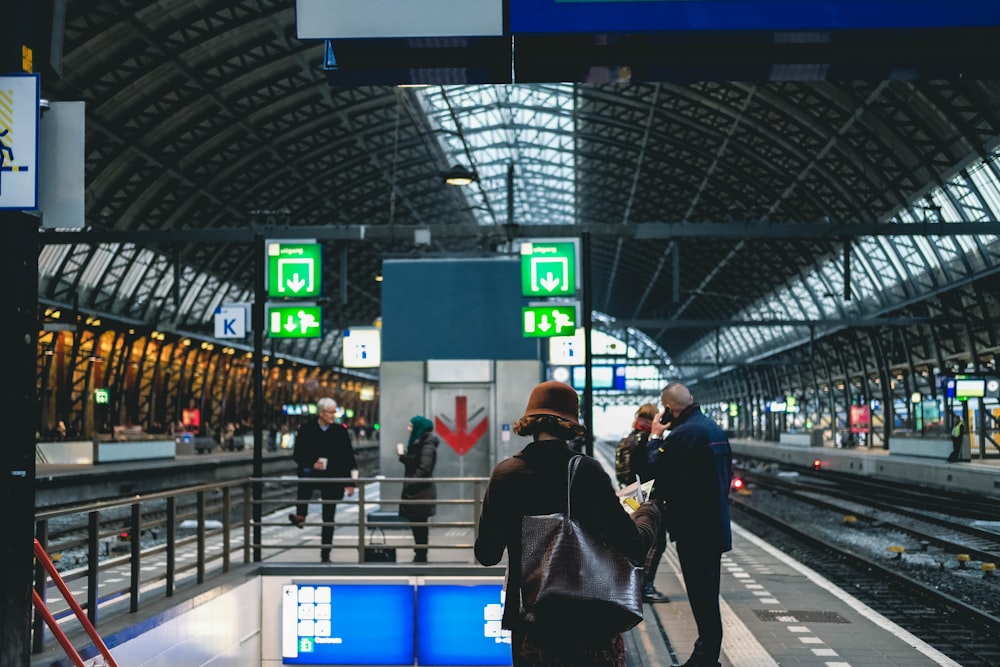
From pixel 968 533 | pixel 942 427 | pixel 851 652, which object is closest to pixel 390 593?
pixel 851 652

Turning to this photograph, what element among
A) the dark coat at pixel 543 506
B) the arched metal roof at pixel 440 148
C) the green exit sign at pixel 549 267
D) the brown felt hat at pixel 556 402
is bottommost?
the dark coat at pixel 543 506

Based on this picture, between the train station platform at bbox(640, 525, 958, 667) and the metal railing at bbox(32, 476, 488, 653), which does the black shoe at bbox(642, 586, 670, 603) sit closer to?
the train station platform at bbox(640, 525, 958, 667)

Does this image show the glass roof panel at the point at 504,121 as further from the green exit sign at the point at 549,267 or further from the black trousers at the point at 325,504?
the black trousers at the point at 325,504

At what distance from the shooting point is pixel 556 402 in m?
4.02

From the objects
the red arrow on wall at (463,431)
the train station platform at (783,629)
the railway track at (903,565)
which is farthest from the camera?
the red arrow on wall at (463,431)

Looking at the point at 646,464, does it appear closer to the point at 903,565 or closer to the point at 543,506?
the point at 543,506

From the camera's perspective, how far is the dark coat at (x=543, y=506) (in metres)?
3.78

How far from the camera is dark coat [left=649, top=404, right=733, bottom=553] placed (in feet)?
21.6

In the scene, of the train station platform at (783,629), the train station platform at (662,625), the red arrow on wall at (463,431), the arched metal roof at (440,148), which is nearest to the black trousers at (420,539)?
the train station platform at (662,625)

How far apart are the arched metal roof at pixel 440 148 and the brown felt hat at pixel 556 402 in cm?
1598

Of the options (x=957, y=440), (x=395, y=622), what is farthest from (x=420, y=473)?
(x=957, y=440)

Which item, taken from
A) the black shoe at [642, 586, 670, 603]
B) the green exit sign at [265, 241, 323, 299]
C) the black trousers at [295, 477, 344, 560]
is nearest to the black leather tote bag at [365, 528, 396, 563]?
the black trousers at [295, 477, 344, 560]

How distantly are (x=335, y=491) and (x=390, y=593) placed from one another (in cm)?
212

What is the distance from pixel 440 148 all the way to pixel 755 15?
131 feet
